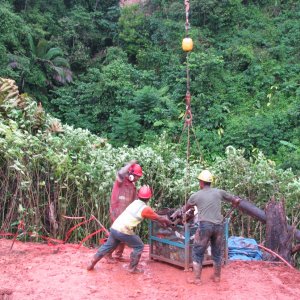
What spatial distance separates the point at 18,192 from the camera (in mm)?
8656

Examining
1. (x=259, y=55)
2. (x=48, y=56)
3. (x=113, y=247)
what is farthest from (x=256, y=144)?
(x=113, y=247)

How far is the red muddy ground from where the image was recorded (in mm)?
5797

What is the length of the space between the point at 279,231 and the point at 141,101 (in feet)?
37.1

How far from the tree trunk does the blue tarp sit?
1.04 feet

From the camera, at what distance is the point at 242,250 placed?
7.59 meters

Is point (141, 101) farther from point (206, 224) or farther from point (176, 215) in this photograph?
point (206, 224)

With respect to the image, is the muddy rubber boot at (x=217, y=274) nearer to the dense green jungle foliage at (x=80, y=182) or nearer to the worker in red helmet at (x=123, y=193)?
the worker in red helmet at (x=123, y=193)

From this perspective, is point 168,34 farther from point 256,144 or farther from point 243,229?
point 243,229

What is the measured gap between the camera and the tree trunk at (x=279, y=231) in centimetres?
770

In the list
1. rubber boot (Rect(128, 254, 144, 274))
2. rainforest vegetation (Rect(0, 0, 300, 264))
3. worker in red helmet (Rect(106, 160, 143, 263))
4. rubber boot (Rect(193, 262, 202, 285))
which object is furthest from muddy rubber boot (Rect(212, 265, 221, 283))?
rainforest vegetation (Rect(0, 0, 300, 264))

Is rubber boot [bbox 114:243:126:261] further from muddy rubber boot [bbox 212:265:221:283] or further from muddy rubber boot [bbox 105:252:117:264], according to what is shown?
muddy rubber boot [bbox 212:265:221:283]

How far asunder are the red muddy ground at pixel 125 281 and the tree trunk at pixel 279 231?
1.25ft

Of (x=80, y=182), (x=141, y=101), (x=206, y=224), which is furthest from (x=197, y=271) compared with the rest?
(x=141, y=101)

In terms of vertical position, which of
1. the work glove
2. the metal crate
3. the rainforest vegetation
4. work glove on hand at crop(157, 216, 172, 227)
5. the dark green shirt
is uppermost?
the rainforest vegetation
